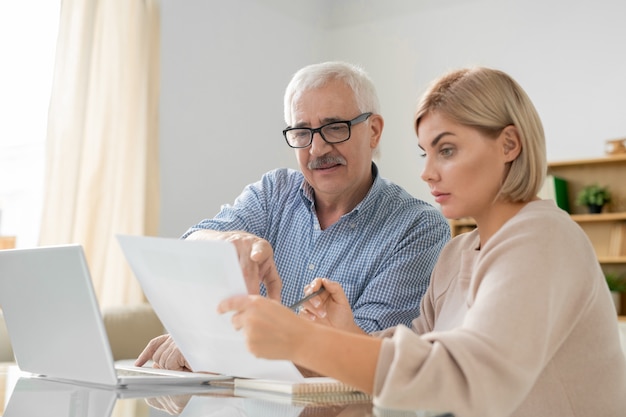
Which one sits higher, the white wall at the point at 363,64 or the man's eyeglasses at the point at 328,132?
the white wall at the point at 363,64

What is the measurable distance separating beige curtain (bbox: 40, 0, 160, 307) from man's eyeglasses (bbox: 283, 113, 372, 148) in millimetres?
2141

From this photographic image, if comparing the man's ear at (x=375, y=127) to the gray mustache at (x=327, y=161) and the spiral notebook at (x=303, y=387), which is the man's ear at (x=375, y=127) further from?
the spiral notebook at (x=303, y=387)

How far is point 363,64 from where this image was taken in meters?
5.68

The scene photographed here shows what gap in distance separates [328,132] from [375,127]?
0.18 metres

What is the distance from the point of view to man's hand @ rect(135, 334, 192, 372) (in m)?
1.36

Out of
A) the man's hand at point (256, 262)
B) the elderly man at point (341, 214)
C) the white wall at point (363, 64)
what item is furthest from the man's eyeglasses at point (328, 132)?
the white wall at point (363, 64)

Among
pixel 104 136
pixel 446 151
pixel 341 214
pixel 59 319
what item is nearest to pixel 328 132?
pixel 341 214

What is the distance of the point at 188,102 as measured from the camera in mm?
4648

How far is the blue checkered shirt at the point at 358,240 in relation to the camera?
5.83 ft

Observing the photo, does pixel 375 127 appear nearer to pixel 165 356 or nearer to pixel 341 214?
pixel 341 214

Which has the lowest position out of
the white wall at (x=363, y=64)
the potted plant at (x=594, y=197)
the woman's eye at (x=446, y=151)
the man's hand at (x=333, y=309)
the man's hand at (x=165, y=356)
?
the man's hand at (x=165, y=356)

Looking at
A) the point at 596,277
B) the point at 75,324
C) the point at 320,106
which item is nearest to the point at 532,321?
the point at 596,277

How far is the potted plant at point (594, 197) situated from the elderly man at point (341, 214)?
2.56 metres

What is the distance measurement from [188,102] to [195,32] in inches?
18.5
